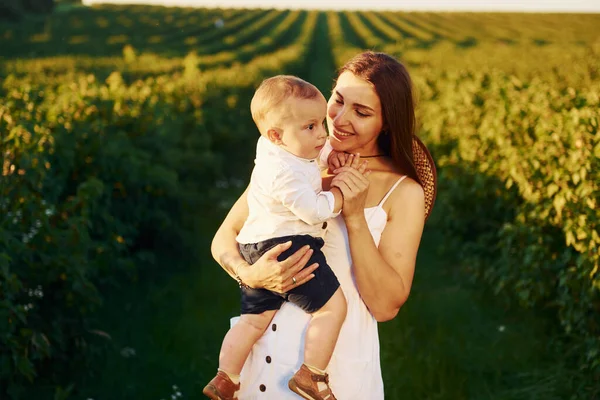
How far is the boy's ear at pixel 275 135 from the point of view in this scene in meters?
2.70

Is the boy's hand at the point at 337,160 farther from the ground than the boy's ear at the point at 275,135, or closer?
closer

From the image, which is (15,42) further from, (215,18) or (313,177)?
(313,177)

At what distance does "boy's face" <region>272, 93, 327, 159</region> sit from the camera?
2.65 m

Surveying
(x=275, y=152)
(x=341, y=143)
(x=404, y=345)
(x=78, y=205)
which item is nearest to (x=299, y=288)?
(x=275, y=152)

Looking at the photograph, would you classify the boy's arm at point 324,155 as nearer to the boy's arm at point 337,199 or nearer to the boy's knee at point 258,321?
the boy's arm at point 337,199

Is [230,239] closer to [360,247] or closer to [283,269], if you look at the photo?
[283,269]

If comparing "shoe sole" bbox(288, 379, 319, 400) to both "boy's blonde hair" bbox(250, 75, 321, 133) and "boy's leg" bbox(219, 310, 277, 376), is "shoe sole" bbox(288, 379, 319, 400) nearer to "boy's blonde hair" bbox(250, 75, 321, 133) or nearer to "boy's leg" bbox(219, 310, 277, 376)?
"boy's leg" bbox(219, 310, 277, 376)

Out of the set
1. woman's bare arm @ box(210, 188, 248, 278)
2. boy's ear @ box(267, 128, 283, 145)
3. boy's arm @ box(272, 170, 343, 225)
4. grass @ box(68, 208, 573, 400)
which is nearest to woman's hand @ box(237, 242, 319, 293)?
boy's arm @ box(272, 170, 343, 225)

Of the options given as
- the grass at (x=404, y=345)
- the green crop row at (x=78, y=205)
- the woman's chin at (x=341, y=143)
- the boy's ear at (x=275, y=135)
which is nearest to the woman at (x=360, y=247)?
the woman's chin at (x=341, y=143)

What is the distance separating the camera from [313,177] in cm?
273

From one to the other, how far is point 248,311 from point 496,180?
5.65 meters

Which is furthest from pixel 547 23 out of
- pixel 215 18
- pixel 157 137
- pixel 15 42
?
pixel 157 137

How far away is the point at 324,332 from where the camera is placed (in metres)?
2.67

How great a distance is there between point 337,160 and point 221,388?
914 millimetres
